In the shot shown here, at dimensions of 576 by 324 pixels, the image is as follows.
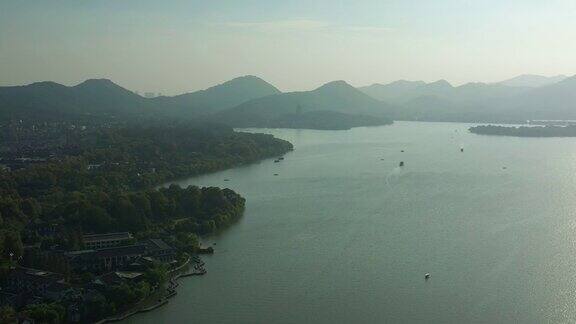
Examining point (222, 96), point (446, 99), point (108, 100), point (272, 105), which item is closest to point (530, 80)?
point (446, 99)

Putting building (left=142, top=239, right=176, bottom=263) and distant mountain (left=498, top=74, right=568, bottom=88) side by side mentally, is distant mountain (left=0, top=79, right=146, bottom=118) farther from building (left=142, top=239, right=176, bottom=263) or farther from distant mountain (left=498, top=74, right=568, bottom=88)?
distant mountain (left=498, top=74, right=568, bottom=88)

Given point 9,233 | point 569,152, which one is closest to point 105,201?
point 9,233

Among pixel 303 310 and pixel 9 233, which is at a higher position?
pixel 9 233

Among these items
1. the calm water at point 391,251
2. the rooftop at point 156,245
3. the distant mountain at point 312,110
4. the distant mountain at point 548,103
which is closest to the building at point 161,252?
the rooftop at point 156,245

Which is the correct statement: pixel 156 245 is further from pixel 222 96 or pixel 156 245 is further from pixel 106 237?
pixel 222 96

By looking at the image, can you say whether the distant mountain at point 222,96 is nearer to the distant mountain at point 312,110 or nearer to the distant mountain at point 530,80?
the distant mountain at point 312,110

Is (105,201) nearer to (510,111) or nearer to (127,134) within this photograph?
(127,134)
